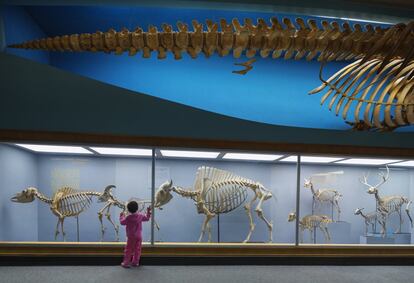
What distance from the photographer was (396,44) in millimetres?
3139

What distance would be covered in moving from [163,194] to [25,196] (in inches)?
81.6

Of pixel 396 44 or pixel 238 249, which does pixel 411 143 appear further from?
pixel 238 249

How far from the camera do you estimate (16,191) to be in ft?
15.7

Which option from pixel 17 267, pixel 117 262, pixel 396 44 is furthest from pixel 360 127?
pixel 17 267

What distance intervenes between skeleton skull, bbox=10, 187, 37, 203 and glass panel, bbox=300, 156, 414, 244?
431 centimetres

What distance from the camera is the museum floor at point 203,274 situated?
4059 mm

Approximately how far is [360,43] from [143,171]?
348 centimetres

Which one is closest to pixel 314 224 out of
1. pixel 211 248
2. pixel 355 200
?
pixel 355 200

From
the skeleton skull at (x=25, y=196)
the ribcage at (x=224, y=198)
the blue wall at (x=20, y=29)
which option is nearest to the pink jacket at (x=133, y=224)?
the ribcage at (x=224, y=198)

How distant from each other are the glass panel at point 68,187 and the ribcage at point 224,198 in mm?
1020

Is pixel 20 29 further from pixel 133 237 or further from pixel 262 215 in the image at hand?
pixel 262 215

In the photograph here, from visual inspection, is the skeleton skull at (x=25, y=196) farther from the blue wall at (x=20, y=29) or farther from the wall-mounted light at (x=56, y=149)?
the blue wall at (x=20, y=29)

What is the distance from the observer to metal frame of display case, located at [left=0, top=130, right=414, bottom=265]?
15.3 feet

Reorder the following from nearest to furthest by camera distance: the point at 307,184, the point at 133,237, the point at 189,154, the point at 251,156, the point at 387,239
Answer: the point at 133,237, the point at 189,154, the point at 251,156, the point at 307,184, the point at 387,239
